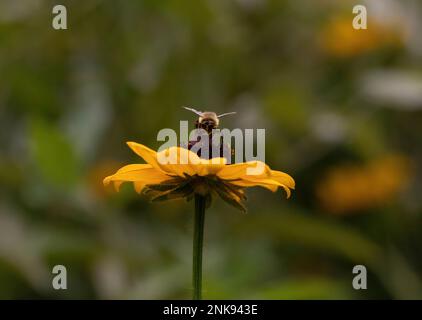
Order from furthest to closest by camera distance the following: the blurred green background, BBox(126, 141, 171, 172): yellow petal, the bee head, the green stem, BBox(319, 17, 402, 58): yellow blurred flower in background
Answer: BBox(319, 17, 402, 58): yellow blurred flower in background → the blurred green background → the bee head → BBox(126, 141, 171, 172): yellow petal → the green stem

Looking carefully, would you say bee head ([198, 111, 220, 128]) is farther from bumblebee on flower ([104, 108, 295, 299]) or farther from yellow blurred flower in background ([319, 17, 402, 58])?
yellow blurred flower in background ([319, 17, 402, 58])

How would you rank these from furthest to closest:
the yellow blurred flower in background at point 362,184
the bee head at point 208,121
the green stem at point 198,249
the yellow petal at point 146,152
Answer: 1. the yellow blurred flower in background at point 362,184
2. the bee head at point 208,121
3. the yellow petal at point 146,152
4. the green stem at point 198,249

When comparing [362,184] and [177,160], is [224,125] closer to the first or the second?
[362,184]

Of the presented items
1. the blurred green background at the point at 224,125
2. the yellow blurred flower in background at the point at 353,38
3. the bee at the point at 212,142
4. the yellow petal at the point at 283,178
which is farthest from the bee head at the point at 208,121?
the yellow blurred flower in background at the point at 353,38

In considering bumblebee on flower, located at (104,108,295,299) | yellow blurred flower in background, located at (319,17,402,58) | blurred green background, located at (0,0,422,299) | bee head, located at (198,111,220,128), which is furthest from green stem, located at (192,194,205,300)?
yellow blurred flower in background, located at (319,17,402,58)

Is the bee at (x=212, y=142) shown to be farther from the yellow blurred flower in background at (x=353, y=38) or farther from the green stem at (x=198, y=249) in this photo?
the yellow blurred flower in background at (x=353, y=38)

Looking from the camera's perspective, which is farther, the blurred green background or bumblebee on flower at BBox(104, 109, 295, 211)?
the blurred green background

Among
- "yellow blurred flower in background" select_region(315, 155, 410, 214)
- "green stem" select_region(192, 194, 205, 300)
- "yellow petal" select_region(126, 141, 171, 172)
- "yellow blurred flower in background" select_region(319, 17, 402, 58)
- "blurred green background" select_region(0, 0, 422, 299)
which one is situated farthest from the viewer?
"yellow blurred flower in background" select_region(319, 17, 402, 58)

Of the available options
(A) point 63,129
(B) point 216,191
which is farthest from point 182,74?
(B) point 216,191

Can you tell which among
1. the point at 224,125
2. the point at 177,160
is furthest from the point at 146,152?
the point at 224,125

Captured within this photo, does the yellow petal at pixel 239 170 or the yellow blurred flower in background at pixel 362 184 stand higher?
the yellow blurred flower in background at pixel 362 184
